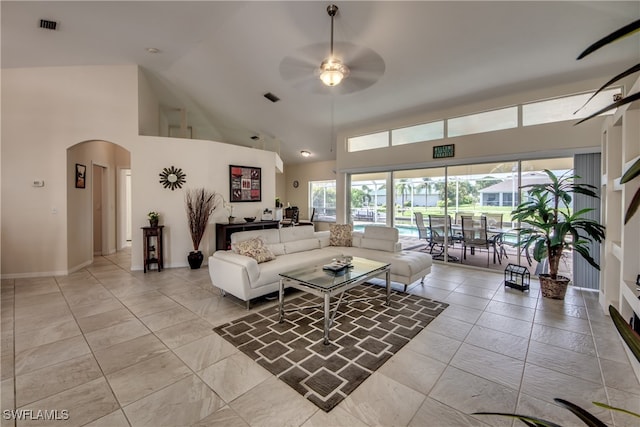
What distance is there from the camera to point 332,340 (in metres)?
2.80

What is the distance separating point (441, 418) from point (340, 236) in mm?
3644

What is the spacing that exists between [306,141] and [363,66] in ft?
14.0

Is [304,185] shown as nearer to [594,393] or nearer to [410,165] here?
[410,165]

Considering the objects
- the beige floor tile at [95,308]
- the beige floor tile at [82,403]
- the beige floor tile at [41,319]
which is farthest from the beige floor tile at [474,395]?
the beige floor tile at [41,319]

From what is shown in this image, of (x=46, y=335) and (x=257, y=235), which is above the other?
(x=257, y=235)

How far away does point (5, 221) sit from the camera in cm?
471

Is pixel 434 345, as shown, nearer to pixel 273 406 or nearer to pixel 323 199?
pixel 273 406

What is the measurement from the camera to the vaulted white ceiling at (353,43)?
11.2 ft

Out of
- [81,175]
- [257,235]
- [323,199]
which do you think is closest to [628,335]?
[257,235]

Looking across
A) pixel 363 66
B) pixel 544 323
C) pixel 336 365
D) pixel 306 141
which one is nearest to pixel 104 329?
pixel 336 365

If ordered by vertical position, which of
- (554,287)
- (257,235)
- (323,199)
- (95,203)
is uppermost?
(323,199)

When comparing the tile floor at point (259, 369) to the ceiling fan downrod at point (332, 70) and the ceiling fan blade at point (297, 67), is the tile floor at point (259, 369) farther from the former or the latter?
the ceiling fan blade at point (297, 67)

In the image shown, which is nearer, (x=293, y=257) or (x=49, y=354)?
(x=49, y=354)

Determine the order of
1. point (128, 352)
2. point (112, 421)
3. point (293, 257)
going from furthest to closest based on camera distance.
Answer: point (293, 257) < point (128, 352) < point (112, 421)
